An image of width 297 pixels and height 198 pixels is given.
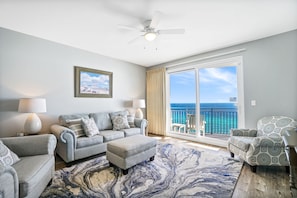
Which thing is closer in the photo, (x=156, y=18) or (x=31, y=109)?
(x=156, y=18)

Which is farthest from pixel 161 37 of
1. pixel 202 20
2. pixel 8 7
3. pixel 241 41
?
pixel 8 7

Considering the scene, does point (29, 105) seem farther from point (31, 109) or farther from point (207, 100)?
point (207, 100)

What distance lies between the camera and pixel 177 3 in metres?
1.91

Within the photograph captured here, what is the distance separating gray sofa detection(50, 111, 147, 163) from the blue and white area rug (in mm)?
202

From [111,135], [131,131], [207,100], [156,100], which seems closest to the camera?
[111,135]

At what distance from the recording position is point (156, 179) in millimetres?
2086

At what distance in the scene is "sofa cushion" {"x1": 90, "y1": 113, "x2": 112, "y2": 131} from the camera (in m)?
3.48

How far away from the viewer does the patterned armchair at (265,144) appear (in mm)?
2176

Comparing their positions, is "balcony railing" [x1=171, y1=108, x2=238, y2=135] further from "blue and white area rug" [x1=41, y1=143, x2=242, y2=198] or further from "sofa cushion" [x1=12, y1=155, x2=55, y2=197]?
"sofa cushion" [x1=12, y1=155, x2=55, y2=197]

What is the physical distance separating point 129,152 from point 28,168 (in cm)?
121

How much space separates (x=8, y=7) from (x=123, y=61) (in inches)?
112

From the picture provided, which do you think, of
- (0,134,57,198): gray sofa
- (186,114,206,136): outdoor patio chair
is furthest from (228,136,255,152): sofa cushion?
(0,134,57,198): gray sofa

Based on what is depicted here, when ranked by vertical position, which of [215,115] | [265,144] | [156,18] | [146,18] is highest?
[146,18]

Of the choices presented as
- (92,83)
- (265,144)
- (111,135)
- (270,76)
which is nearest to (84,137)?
(111,135)
